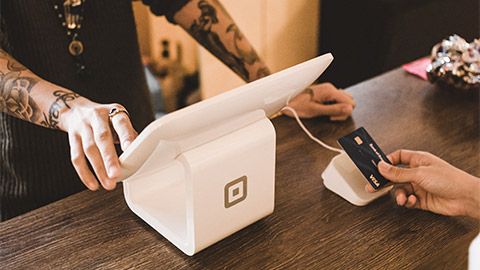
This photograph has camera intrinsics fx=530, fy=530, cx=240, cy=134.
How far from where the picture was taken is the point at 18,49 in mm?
1389

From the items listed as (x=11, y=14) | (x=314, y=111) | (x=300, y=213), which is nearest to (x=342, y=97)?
(x=314, y=111)

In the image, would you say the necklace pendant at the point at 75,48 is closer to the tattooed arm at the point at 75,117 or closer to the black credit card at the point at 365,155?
the tattooed arm at the point at 75,117

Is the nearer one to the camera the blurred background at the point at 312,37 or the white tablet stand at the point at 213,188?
the white tablet stand at the point at 213,188

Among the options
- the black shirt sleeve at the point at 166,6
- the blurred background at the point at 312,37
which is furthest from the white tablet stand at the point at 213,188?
the blurred background at the point at 312,37

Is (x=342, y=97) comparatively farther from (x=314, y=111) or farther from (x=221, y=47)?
(x=221, y=47)

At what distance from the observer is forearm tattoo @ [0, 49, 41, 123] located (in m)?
1.20

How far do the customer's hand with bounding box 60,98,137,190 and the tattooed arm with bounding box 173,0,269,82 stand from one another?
568 mm

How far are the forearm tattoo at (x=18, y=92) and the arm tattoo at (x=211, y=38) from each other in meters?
0.54

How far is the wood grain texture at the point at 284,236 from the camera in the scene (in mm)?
1048

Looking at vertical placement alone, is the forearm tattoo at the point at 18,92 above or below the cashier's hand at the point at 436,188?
above

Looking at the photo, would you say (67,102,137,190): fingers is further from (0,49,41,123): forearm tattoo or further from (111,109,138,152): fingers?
(0,49,41,123): forearm tattoo

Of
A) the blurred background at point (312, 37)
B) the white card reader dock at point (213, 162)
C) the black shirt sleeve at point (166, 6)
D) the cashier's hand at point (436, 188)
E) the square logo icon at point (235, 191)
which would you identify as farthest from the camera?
the blurred background at point (312, 37)

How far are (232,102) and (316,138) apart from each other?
1.92 ft

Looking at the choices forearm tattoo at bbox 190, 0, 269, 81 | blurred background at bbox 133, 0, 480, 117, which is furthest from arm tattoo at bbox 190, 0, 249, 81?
blurred background at bbox 133, 0, 480, 117
